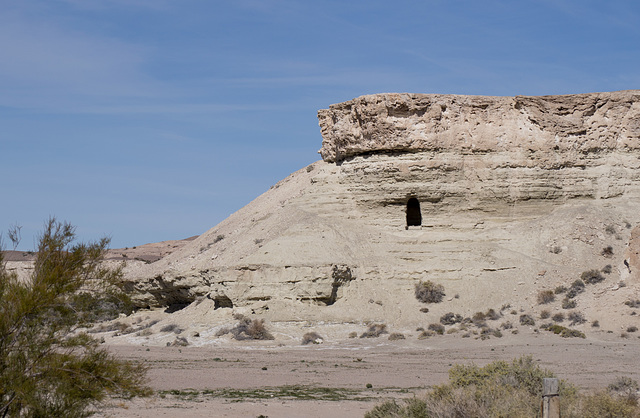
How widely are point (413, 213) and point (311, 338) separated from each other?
12436mm

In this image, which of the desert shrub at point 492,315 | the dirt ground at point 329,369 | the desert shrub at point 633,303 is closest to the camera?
the dirt ground at point 329,369

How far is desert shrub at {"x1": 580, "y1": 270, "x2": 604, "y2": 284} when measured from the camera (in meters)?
30.9

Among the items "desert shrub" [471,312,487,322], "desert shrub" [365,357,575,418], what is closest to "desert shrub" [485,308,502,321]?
"desert shrub" [471,312,487,322]

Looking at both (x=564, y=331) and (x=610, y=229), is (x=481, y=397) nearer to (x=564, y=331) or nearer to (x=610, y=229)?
(x=564, y=331)

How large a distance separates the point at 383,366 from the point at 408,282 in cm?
1117

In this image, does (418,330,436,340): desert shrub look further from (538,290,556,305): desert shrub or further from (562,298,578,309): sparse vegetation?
(562,298,578,309): sparse vegetation

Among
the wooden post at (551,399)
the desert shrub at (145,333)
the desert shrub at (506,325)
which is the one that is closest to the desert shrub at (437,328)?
the desert shrub at (506,325)

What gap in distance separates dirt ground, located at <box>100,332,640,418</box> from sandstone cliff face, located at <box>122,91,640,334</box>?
19.6ft

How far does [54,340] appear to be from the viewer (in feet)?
32.6

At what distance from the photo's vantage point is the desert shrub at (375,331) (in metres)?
28.5

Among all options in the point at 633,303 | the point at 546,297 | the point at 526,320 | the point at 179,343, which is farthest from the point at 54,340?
the point at 546,297

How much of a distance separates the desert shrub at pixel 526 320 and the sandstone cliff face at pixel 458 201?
295 cm

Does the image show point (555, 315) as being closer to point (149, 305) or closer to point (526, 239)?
point (526, 239)

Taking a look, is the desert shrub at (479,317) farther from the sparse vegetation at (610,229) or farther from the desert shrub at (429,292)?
the sparse vegetation at (610,229)
